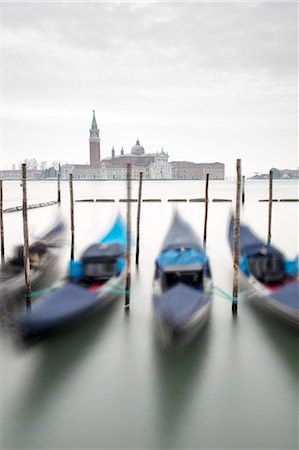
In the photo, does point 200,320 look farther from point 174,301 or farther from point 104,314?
point 104,314

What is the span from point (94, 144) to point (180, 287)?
124870 mm

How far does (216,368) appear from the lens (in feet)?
19.1

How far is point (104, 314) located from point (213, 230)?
13043mm

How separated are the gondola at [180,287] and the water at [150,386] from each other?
569 millimetres

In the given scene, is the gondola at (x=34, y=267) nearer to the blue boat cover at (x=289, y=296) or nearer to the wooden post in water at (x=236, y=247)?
the wooden post in water at (x=236, y=247)

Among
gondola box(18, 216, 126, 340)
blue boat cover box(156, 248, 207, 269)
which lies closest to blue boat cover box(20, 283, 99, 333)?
gondola box(18, 216, 126, 340)

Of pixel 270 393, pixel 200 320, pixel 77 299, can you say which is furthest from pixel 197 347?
pixel 77 299

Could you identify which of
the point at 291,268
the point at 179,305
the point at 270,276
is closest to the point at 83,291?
the point at 179,305

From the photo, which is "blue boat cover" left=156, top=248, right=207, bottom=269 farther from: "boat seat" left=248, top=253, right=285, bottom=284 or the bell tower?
the bell tower

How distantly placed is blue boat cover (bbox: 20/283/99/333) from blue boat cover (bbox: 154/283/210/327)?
46.8 inches

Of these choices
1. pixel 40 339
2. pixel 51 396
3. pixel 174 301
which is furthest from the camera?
pixel 174 301

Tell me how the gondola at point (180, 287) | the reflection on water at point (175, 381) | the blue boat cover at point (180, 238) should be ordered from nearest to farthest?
the reflection on water at point (175, 381)
the gondola at point (180, 287)
the blue boat cover at point (180, 238)

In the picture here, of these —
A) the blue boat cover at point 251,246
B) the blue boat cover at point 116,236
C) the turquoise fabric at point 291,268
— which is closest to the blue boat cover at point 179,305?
the turquoise fabric at point 291,268

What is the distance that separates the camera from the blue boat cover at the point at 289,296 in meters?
6.26
